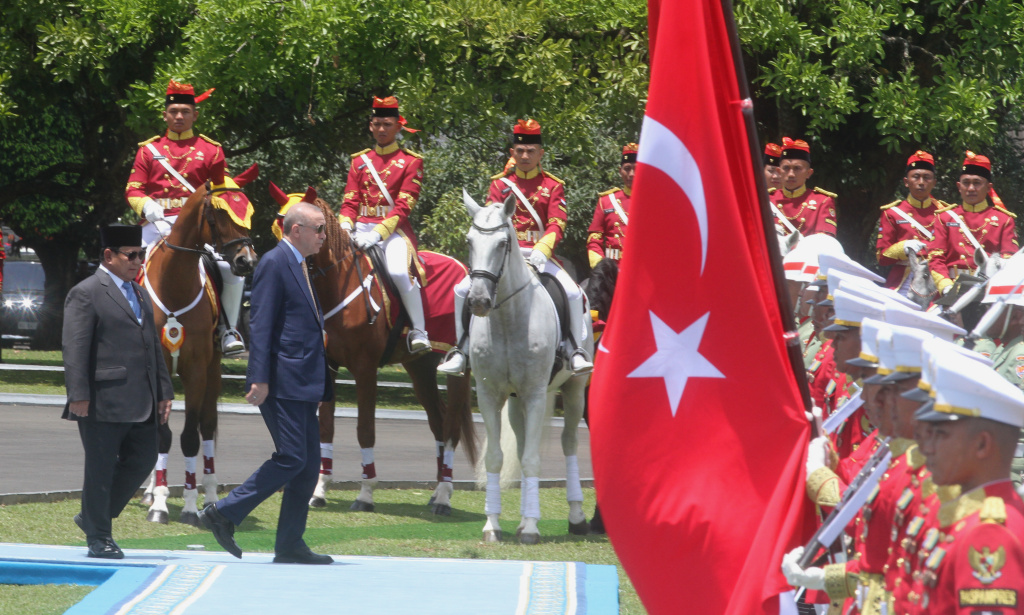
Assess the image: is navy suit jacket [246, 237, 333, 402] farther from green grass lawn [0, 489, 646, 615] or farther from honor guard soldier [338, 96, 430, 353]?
honor guard soldier [338, 96, 430, 353]

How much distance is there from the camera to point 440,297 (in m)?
14.2

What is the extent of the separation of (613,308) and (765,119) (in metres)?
15.5

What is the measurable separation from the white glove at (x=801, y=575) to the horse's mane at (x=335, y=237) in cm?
818

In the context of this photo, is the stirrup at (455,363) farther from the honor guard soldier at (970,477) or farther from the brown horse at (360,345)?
the honor guard soldier at (970,477)

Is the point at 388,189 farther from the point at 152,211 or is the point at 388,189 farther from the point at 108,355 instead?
the point at 108,355

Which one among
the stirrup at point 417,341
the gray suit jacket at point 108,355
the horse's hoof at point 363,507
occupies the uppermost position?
the gray suit jacket at point 108,355

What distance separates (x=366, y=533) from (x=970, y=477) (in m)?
8.39

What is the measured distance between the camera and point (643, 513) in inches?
217

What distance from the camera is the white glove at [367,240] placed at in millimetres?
12773

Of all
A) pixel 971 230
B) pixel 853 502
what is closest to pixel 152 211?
pixel 971 230

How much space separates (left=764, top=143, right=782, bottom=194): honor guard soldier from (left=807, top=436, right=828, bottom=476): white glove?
876cm

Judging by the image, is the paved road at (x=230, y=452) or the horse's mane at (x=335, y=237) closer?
the horse's mane at (x=335, y=237)

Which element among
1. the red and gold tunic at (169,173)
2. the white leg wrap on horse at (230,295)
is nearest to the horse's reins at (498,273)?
the white leg wrap on horse at (230,295)

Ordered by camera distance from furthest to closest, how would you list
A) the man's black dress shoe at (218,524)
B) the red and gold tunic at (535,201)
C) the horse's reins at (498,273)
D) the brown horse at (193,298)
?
the red and gold tunic at (535,201)
the brown horse at (193,298)
the horse's reins at (498,273)
the man's black dress shoe at (218,524)
